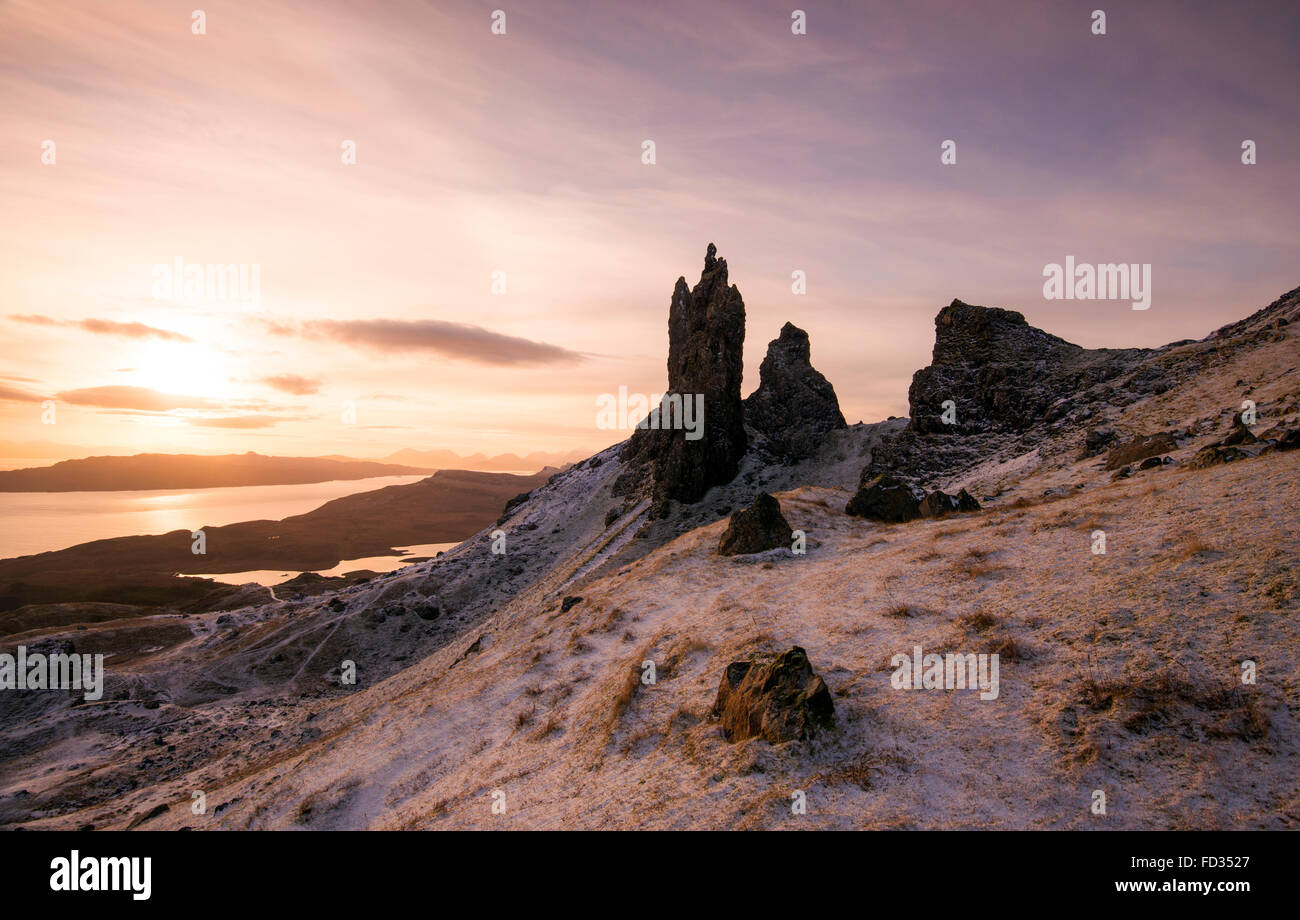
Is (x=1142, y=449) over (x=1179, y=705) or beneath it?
over

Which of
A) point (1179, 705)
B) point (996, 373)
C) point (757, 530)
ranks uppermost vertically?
point (996, 373)

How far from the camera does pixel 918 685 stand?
13.6 meters

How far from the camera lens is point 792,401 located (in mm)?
73125

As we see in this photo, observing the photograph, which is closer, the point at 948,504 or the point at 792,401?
the point at 948,504

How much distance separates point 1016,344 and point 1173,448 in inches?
876

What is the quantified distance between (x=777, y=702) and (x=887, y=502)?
1987 cm

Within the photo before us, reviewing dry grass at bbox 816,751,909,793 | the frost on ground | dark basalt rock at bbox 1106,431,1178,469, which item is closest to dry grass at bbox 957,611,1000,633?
the frost on ground

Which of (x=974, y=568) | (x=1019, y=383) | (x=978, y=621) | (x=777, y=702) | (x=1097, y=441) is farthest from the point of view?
(x=1019, y=383)

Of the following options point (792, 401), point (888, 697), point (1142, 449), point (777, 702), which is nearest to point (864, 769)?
point (777, 702)

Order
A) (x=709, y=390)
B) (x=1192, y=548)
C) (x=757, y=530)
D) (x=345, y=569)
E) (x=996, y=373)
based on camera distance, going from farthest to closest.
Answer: (x=345, y=569) < (x=709, y=390) < (x=996, y=373) < (x=757, y=530) < (x=1192, y=548)

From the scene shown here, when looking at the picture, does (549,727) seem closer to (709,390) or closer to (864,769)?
(864,769)

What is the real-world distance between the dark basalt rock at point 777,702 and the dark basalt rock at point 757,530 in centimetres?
1253

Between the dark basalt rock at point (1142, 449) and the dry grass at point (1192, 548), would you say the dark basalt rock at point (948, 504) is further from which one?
the dry grass at point (1192, 548)
